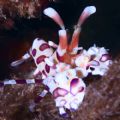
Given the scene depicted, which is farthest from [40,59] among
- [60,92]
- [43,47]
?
[60,92]

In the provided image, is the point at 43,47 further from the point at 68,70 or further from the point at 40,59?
the point at 68,70

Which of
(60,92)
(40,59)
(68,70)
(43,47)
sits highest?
(43,47)

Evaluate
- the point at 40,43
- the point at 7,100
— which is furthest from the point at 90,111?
the point at 40,43

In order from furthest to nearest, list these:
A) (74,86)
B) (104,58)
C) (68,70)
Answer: (104,58) < (68,70) < (74,86)

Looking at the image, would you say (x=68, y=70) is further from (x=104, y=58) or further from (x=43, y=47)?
(x=43, y=47)

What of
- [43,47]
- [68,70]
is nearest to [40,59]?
[43,47]

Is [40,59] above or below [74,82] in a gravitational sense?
above

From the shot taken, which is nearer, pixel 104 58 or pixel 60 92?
pixel 60 92

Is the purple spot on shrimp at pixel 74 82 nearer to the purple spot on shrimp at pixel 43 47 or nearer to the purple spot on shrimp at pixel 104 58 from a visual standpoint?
the purple spot on shrimp at pixel 104 58

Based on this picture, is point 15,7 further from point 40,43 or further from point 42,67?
point 42,67

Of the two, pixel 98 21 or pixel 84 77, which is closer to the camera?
pixel 84 77

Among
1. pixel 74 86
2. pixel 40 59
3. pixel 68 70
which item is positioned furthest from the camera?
pixel 40 59
